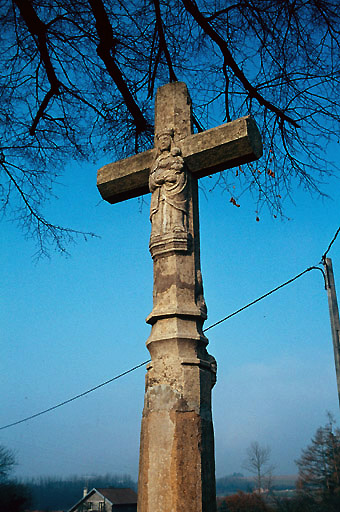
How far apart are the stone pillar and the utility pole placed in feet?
9.28

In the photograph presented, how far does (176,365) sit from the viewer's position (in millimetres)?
3180

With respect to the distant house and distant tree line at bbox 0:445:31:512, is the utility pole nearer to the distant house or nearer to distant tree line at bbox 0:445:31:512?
distant tree line at bbox 0:445:31:512

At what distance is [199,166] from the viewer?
399 centimetres

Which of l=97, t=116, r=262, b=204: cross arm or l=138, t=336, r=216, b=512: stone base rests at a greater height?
l=97, t=116, r=262, b=204: cross arm

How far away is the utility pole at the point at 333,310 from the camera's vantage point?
18.7ft

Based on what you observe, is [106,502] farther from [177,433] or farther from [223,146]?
[223,146]

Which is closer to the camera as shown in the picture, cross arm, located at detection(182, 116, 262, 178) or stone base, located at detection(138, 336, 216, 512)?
stone base, located at detection(138, 336, 216, 512)

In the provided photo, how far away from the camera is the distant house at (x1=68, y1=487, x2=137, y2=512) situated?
39219 millimetres

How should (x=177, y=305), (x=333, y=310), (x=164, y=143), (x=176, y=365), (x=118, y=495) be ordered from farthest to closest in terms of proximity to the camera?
(x=118, y=495)
(x=333, y=310)
(x=164, y=143)
(x=177, y=305)
(x=176, y=365)

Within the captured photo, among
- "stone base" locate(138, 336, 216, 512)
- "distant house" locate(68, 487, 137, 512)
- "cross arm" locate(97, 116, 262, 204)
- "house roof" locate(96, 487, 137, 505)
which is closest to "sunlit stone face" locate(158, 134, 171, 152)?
"cross arm" locate(97, 116, 262, 204)

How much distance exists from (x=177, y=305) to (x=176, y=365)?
1.34ft

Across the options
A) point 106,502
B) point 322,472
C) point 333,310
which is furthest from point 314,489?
point 333,310

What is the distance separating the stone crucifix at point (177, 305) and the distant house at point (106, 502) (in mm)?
40219

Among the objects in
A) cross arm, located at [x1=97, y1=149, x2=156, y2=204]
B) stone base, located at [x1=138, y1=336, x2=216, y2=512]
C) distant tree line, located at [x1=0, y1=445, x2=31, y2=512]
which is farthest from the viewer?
distant tree line, located at [x1=0, y1=445, x2=31, y2=512]
